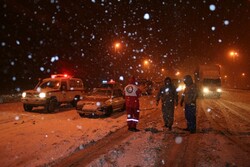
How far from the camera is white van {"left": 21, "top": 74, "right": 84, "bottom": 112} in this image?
52.5ft

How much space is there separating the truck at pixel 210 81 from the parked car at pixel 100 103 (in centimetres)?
1581

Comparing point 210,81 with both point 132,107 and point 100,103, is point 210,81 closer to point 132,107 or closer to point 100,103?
point 100,103

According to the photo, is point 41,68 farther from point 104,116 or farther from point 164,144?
point 164,144

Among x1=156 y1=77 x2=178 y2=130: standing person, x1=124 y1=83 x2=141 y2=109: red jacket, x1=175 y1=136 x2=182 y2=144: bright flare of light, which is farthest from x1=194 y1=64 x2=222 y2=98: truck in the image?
x1=175 y1=136 x2=182 y2=144: bright flare of light

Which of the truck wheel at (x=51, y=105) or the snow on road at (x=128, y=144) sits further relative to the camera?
the truck wheel at (x=51, y=105)

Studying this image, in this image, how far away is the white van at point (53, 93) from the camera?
52.5ft

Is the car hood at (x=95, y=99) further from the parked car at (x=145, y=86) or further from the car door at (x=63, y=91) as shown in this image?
the parked car at (x=145, y=86)

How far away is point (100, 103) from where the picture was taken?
13.8 metres

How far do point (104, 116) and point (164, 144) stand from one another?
676 cm

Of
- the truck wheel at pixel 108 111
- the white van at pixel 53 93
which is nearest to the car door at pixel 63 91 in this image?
the white van at pixel 53 93

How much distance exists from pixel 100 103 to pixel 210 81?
61.3 feet

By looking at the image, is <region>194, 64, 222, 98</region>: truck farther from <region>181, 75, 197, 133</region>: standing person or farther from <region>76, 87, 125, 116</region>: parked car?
<region>181, 75, 197, 133</region>: standing person

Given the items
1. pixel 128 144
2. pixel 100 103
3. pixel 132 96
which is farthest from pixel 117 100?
pixel 128 144

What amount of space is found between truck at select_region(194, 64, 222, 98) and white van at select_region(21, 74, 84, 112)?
1493cm
